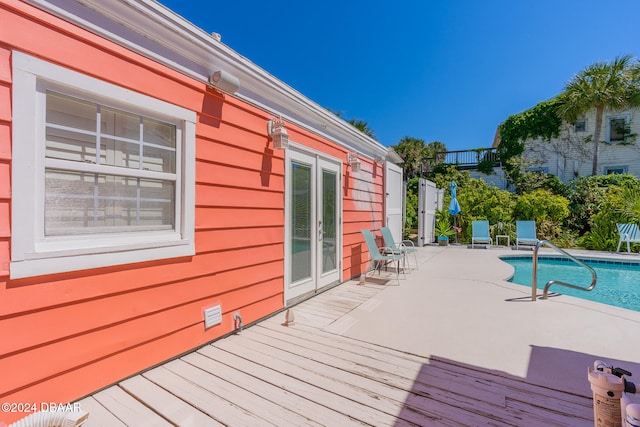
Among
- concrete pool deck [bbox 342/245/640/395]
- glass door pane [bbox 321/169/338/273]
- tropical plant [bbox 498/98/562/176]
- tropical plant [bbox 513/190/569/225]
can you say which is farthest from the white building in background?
glass door pane [bbox 321/169/338/273]

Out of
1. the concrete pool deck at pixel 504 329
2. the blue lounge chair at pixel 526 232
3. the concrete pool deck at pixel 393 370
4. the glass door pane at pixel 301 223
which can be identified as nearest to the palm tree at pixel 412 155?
the blue lounge chair at pixel 526 232

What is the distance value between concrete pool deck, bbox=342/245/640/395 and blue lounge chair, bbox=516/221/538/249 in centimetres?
504

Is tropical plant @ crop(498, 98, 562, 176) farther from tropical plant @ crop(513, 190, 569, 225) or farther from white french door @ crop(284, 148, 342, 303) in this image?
white french door @ crop(284, 148, 342, 303)

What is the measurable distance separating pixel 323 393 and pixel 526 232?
30.8 feet

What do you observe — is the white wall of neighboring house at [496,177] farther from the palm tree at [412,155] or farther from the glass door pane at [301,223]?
the glass door pane at [301,223]

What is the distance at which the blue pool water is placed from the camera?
5.16 meters

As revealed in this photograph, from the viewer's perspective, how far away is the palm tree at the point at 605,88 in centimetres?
1127

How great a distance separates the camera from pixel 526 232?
892 cm

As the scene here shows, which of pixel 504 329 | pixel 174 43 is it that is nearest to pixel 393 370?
pixel 504 329

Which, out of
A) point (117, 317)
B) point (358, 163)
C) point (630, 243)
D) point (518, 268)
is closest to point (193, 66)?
point (117, 317)

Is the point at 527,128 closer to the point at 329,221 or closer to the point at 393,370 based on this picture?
the point at 329,221

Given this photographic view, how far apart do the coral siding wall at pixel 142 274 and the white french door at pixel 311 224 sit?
0.73 ft

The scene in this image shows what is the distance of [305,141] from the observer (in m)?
4.10

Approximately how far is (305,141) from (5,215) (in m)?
3.10
